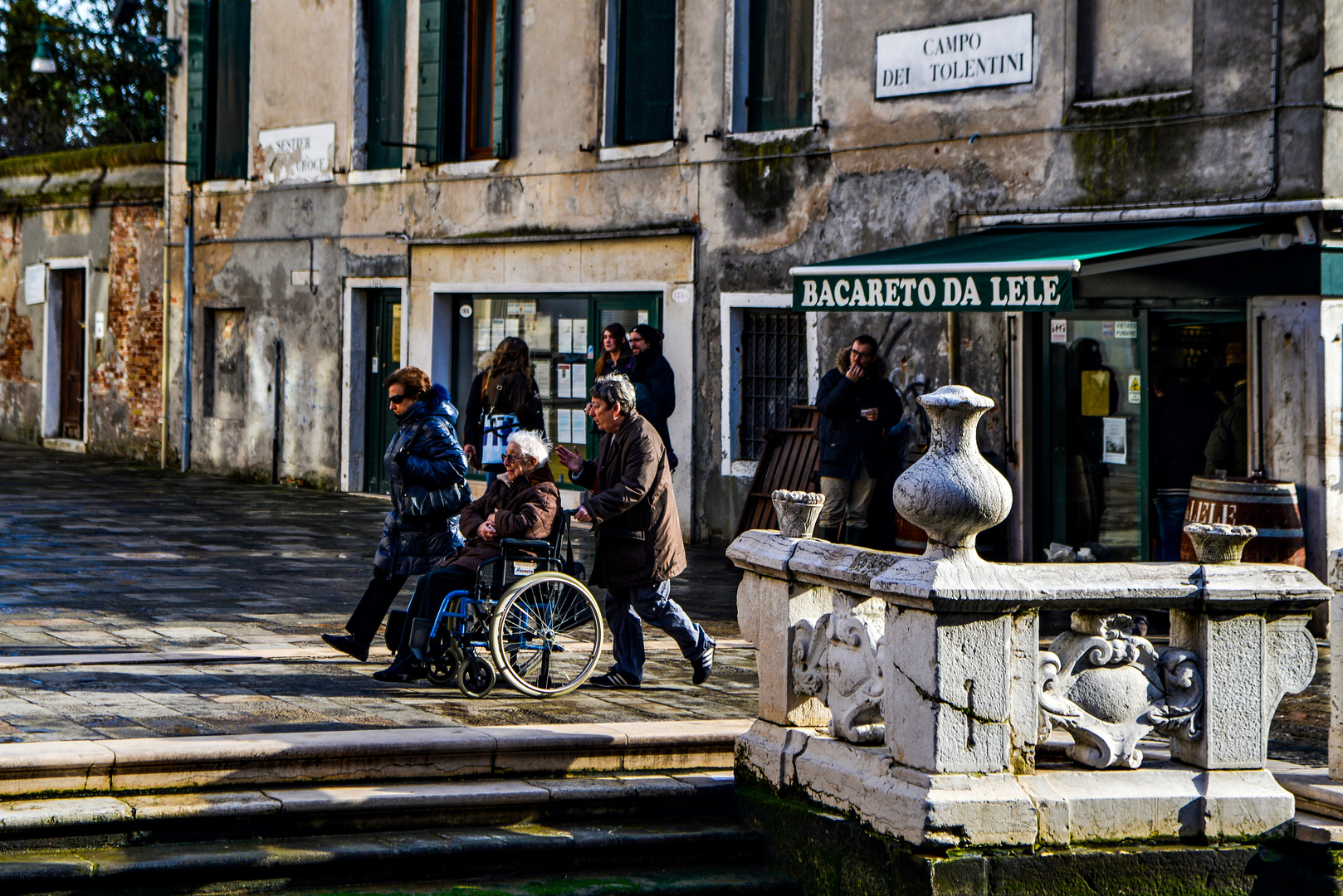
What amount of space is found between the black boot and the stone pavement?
0.04m

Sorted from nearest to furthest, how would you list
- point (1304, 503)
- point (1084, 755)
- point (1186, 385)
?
point (1084, 755), point (1304, 503), point (1186, 385)

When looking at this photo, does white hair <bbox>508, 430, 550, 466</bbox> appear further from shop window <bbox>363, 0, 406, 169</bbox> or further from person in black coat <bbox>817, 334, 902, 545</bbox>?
shop window <bbox>363, 0, 406, 169</bbox>

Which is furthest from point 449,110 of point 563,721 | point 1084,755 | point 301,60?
point 1084,755

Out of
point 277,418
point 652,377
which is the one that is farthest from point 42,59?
point 652,377

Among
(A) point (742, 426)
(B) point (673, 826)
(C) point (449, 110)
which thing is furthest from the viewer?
(C) point (449, 110)

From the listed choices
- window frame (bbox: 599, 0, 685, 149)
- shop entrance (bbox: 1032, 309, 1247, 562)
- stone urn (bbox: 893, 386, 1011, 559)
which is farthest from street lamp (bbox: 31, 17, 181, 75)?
stone urn (bbox: 893, 386, 1011, 559)

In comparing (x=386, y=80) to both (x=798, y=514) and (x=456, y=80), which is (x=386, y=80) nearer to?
(x=456, y=80)

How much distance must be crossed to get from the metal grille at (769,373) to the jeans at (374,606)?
6109mm

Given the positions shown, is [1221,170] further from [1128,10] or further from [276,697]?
[276,697]

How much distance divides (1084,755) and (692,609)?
17.0ft

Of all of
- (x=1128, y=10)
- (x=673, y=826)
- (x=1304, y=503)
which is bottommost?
(x=673, y=826)

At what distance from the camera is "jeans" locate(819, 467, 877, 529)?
11820mm

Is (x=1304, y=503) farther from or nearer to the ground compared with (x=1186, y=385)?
nearer to the ground

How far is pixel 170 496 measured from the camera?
16844 millimetres
